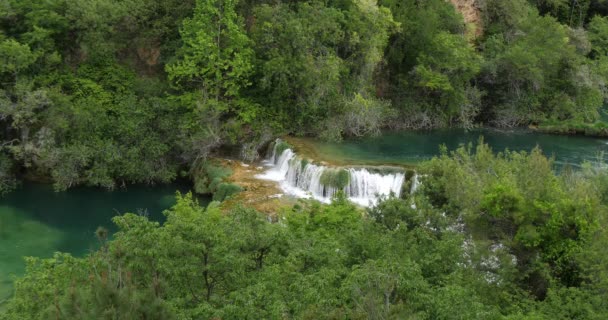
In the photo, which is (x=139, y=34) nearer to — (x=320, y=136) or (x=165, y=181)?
(x=165, y=181)

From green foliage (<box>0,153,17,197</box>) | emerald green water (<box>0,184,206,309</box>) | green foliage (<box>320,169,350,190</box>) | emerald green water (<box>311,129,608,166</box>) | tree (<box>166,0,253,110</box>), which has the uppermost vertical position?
tree (<box>166,0,253,110</box>)

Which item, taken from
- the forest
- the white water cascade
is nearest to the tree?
the forest

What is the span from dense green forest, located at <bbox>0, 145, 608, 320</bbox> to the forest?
0.05 metres

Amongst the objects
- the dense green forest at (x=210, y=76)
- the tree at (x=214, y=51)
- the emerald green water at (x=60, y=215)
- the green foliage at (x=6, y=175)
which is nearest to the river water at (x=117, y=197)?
the emerald green water at (x=60, y=215)

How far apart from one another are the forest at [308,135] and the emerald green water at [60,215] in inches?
26.3

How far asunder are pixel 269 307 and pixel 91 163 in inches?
741

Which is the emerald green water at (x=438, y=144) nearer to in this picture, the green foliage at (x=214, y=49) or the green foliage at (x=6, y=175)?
the green foliage at (x=214, y=49)

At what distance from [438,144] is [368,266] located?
73.0 ft

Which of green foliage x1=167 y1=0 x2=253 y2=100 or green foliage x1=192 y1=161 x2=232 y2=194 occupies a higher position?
green foliage x1=167 y1=0 x2=253 y2=100

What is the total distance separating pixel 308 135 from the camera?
3234cm

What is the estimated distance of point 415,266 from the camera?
42.5 ft

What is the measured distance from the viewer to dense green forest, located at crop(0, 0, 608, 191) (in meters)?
28.2

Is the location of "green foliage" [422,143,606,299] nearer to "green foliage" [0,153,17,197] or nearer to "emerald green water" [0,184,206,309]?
"emerald green water" [0,184,206,309]

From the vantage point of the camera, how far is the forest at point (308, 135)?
1274cm
